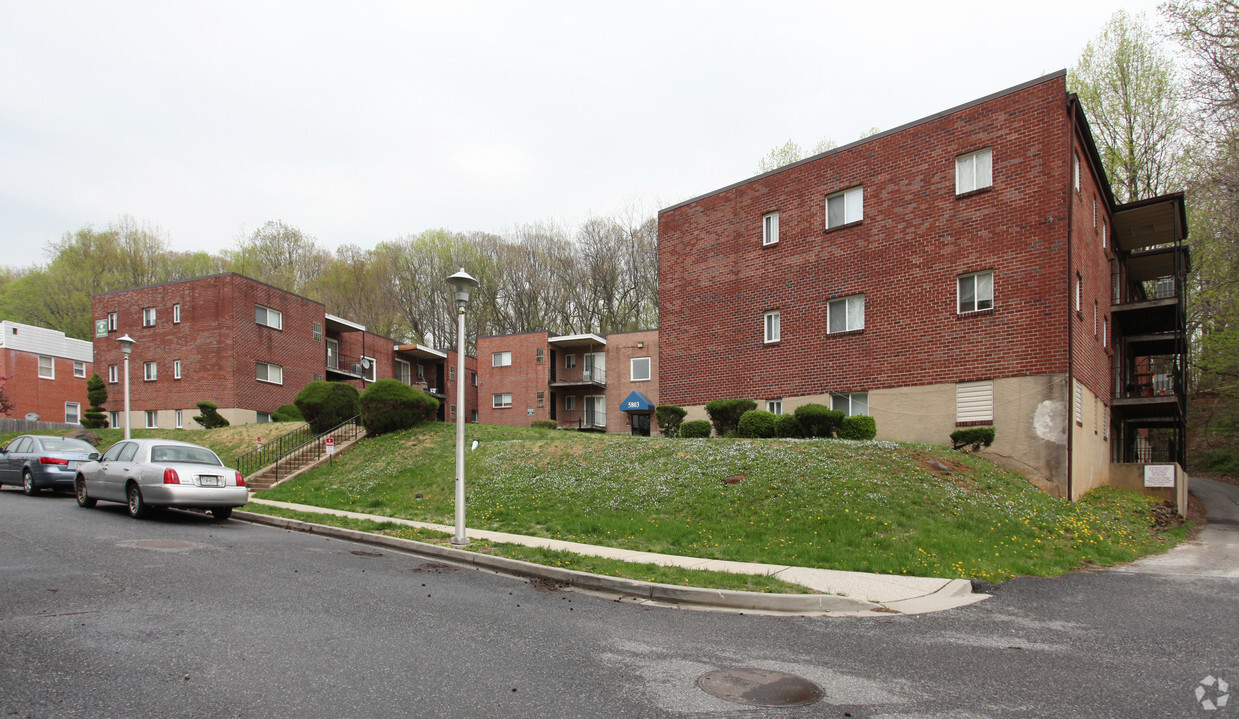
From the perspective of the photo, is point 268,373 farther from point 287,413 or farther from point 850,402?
point 850,402

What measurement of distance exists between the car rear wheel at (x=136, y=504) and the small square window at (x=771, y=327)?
16.5 metres

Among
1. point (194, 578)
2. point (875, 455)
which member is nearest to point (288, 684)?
point (194, 578)

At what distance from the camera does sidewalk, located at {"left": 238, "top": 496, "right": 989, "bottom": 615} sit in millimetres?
8000

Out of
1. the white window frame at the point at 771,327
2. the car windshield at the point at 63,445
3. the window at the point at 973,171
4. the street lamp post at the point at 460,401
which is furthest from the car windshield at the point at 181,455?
the window at the point at 973,171

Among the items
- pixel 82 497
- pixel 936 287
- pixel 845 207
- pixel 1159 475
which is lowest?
pixel 1159 475

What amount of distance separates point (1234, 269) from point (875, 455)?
22.4m

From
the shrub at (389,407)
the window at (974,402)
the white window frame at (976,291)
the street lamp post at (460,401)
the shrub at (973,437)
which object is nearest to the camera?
the street lamp post at (460,401)

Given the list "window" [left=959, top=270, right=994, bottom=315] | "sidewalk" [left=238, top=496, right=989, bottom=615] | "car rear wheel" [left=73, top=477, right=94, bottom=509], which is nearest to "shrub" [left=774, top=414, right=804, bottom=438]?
"window" [left=959, top=270, right=994, bottom=315]

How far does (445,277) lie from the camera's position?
52.9m

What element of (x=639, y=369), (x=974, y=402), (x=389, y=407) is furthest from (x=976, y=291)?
(x=639, y=369)

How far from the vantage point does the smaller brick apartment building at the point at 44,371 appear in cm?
4219

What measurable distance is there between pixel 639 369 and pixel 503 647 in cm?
3885

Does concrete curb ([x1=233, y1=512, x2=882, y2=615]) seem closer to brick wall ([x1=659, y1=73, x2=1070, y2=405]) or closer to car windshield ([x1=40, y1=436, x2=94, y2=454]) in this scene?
brick wall ([x1=659, y1=73, x2=1070, y2=405])

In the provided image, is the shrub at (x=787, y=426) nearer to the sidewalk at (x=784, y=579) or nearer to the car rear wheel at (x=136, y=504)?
the sidewalk at (x=784, y=579)
